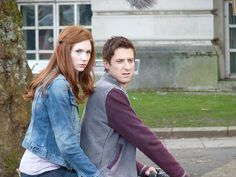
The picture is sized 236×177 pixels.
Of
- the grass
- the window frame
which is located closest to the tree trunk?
the grass

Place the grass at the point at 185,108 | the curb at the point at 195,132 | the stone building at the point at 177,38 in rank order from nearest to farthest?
the curb at the point at 195,132, the grass at the point at 185,108, the stone building at the point at 177,38

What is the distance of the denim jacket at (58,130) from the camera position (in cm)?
363

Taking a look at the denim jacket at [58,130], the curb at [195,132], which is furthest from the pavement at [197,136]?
the denim jacket at [58,130]

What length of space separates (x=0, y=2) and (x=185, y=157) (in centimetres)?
385

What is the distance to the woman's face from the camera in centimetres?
377

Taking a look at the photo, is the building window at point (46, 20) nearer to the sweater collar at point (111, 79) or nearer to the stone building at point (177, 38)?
the stone building at point (177, 38)

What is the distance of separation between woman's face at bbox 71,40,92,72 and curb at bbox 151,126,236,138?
24.4 feet

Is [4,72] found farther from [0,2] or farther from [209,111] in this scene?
[209,111]

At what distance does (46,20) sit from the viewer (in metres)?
19.3

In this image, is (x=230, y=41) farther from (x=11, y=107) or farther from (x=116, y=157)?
(x=116, y=157)

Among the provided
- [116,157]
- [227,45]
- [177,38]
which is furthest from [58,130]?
[227,45]

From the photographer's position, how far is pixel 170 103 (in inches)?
558

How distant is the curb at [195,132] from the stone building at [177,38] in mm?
5963

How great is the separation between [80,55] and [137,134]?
0.52m
